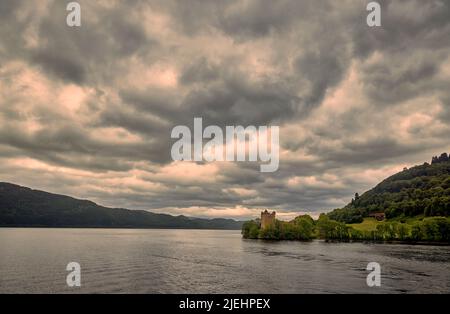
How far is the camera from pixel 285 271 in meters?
90.5

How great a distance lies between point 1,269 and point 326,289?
258ft

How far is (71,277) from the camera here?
74500mm

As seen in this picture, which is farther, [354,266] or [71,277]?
[354,266]

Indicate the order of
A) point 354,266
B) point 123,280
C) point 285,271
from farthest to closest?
point 354,266 < point 285,271 < point 123,280

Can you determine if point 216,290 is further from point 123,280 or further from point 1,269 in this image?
point 1,269
